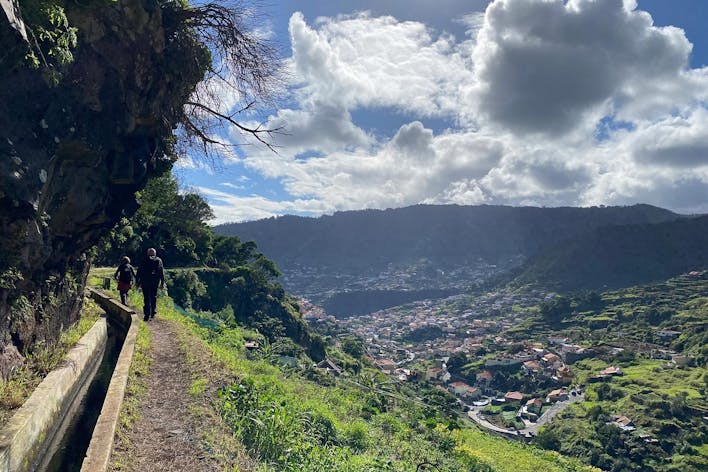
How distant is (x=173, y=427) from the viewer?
15.4ft

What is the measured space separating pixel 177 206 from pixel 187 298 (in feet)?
58.3

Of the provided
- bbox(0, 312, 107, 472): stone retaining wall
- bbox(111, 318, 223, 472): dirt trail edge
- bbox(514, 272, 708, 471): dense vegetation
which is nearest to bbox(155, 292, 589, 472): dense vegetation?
bbox(111, 318, 223, 472): dirt trail edge

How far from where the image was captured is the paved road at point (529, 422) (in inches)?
1789

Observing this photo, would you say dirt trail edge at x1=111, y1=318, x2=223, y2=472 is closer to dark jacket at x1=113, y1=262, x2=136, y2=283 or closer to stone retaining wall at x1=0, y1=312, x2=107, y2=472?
stone retaining wall at x1=0, y1=312, x2=107, y2=472

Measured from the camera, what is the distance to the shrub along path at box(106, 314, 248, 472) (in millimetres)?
3881

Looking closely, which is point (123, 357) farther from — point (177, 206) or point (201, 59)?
point (177, 206)

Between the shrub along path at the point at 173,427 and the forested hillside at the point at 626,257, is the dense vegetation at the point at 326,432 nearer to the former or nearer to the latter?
the shrub along path at the point at 173,427

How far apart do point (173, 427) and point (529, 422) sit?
5523 cm

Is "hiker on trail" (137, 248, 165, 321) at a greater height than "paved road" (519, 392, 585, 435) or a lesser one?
greater

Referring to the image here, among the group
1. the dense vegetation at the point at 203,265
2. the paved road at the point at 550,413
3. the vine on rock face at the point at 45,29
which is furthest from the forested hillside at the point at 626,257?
the vine on rock face at the point at 45,29

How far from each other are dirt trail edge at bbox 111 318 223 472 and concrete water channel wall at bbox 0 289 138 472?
10.3 inches

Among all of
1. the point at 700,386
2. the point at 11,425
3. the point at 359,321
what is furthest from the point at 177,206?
the point at 359,321

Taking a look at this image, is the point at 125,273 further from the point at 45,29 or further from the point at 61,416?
the point at 45,29

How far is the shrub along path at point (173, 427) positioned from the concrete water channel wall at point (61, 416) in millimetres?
237
